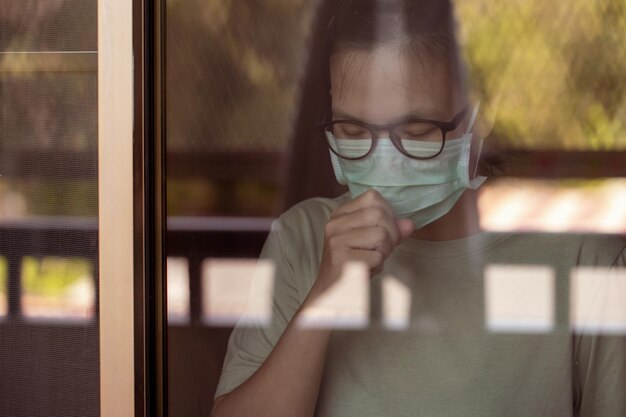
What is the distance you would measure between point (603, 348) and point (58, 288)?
3.42 ft

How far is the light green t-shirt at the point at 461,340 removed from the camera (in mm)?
1407

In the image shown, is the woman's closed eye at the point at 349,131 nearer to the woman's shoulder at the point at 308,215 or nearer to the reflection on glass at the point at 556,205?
the woman's shoulder at the point at 308,215

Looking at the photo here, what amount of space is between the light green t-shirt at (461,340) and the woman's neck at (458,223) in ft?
0.05

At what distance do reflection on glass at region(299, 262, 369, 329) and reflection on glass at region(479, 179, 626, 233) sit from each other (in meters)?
0.26

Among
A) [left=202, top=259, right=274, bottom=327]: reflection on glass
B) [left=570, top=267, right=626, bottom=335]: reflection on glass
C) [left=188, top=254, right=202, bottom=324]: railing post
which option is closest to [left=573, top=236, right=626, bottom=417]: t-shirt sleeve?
[left=570, top=267, right=626, bottom=335]: reflection on glass

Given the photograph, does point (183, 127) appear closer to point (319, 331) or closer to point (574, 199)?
point (319, 331)

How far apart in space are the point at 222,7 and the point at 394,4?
32cm

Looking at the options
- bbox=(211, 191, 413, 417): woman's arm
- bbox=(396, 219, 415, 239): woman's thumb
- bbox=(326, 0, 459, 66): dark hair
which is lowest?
bbox=(211, 191, 413, 417): woman's arm

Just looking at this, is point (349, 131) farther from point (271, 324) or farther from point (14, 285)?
point (14, 285)

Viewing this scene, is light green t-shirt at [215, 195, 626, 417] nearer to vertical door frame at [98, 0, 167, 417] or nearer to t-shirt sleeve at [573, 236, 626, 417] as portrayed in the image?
t-shirt sleeve at [573, 236, 626, 417]

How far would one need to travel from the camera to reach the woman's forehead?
4.57 ft

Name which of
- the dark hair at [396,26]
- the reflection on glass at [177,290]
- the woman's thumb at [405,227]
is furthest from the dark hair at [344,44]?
the reflection on glass at [177,290]

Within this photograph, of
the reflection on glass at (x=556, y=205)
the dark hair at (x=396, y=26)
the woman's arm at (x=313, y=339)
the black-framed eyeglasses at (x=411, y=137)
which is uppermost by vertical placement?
the dark hair at (x=396, y=26)

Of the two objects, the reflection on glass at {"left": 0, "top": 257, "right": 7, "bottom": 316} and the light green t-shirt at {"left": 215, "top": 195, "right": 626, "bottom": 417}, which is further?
the reflection on glass at {"left": 0, "top": 257, "right": 7, "bottom": 316}
